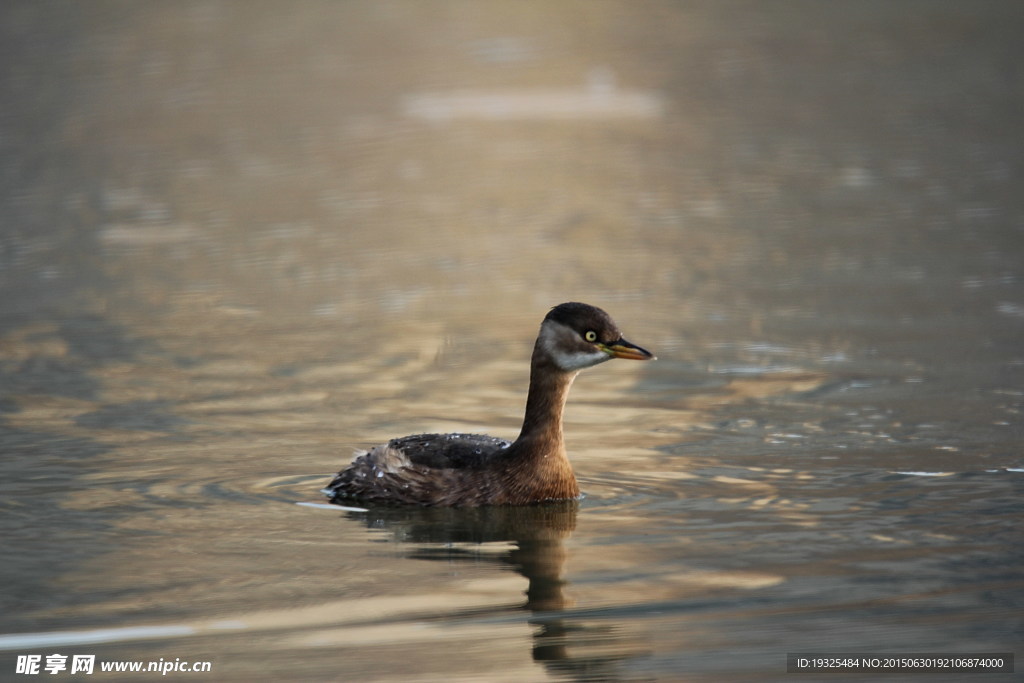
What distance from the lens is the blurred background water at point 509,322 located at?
24.0ft

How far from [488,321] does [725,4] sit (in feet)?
53.6

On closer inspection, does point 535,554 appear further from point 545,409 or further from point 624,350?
point 624,350

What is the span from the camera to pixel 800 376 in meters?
11.9

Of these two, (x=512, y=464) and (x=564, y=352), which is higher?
(x=564, y=352)

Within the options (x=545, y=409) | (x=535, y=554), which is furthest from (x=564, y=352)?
(x=535, y=554)

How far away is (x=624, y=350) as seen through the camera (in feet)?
29.3

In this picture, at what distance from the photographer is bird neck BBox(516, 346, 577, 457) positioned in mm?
9047

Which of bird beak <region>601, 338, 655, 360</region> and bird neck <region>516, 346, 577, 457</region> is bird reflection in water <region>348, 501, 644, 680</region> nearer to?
bird neck <region>516, 346, 577, 457</region>

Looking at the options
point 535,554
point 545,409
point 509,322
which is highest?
point 509,322

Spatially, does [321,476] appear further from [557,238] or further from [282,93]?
[282,93]

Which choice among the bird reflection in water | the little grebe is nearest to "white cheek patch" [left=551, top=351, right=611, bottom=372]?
the little grebe

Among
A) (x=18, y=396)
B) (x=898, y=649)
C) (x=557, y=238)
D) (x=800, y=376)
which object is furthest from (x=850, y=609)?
(x=557, y=238)

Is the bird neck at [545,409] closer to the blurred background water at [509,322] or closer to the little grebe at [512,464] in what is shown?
the little grebe at [512,464]

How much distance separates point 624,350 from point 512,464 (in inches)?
35.4
